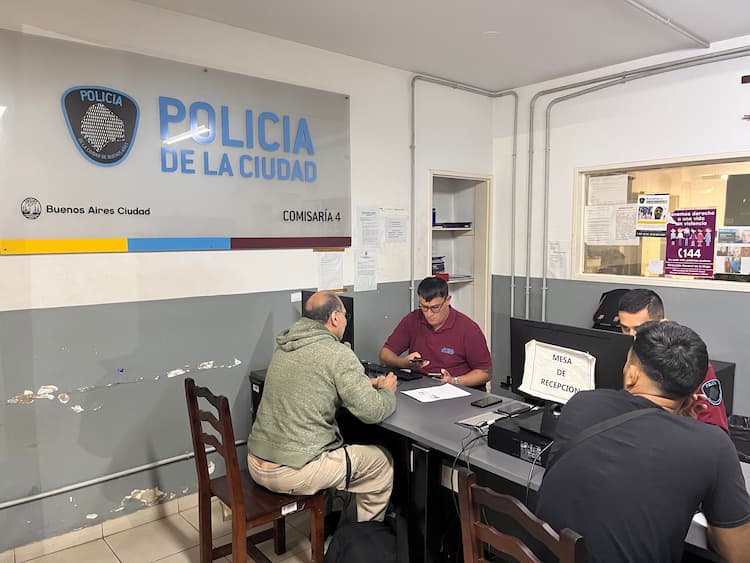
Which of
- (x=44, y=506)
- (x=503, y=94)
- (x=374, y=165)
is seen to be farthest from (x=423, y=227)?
(x=44, y=506)

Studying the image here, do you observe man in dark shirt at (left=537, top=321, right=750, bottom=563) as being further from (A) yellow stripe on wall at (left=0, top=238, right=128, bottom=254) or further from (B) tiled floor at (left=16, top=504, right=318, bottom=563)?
(A) yellow stripe on wall at (left=0, top=238, right=128, bottom=254)

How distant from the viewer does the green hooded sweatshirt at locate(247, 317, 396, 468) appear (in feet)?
7.59

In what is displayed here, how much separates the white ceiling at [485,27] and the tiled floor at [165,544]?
290cm

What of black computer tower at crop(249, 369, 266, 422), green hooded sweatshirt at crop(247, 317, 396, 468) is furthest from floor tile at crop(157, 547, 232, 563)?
black computer tower at crop(249, 369, 266, 422)

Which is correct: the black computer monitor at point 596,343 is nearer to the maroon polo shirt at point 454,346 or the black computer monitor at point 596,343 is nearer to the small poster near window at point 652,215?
the maroon polo shirt at point 454,346

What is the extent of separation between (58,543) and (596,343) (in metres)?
2.84

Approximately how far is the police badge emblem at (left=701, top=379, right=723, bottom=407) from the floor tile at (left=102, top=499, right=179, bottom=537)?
9.27 ft

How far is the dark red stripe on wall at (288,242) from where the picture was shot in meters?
3.40

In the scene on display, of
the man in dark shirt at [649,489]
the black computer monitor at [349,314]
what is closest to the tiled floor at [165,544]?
the black computer monitor at [349,314]

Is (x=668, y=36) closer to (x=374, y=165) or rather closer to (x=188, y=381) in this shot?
(x=374, y=165)

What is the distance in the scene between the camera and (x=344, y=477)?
2.39 meters

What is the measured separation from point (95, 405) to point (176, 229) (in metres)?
1.05

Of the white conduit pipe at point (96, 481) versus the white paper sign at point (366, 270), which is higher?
the white paper sign at point (366, 270)

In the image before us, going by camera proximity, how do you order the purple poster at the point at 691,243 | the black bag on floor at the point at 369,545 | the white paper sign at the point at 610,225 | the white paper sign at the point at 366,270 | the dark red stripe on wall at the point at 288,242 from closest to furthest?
the black bag on floor at the point at 369,545, the dark red stripe on wall at the point at 288,242, the purple poster at the point at 691,243, the white paper sign at the point at 366,270, the white paper sign at the point at 610,225
